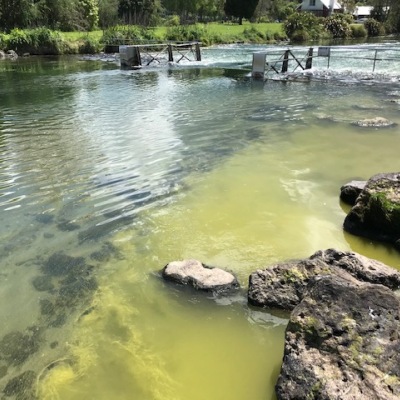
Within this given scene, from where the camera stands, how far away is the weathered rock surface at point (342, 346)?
10.3 feet

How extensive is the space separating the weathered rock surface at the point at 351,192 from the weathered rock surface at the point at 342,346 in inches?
159

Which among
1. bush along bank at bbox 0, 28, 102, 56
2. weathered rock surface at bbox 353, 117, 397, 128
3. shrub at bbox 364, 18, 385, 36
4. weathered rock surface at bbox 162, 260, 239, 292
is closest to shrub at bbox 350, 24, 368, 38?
shrub at bbox 364, 18, 385, 36

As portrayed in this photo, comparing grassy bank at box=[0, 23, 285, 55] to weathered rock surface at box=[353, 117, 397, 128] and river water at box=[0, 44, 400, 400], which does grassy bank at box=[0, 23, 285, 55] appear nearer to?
river water at box=[0, 44, 400, 400]

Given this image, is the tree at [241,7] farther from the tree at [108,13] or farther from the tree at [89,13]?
the tree at [89,13]

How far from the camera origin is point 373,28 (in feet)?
219

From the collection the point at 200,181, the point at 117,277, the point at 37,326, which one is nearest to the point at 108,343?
the point at 37,326

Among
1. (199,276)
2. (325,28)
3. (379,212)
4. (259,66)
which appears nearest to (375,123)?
(379,212)

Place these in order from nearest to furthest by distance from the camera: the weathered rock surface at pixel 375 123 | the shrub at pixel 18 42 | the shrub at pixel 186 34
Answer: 1. the weathered rock surface at pixel 375 123
2. the shrub at pixel 18 42
3. the shrub at pixel 186 34

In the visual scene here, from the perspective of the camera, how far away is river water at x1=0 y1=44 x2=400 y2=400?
4.14 m

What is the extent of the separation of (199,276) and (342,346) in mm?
2221

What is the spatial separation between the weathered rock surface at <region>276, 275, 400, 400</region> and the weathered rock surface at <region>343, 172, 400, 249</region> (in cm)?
277

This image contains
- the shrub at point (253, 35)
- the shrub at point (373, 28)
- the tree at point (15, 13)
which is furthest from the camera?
the shrub at point (373, 28)

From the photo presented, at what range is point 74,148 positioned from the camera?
36.9ft

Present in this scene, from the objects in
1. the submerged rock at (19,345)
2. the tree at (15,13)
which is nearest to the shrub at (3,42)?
the tree at (15,13)
